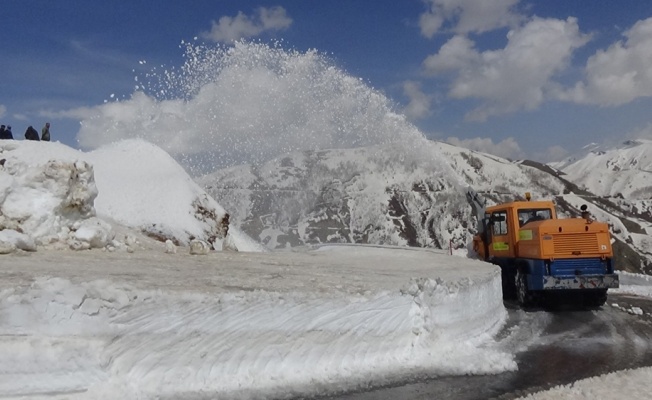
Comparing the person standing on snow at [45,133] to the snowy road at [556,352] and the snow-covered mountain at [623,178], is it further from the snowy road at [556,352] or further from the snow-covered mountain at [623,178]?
the snow-covered mountain at [623,178]

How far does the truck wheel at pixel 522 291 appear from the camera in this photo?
47.0ft

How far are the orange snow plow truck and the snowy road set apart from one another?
2.05 ft

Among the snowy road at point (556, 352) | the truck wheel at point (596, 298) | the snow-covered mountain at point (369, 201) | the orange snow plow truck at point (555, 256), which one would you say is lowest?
the snowy road at point (556, 352)

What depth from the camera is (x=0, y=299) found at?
20.2ft

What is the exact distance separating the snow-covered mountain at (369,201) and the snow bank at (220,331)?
22.1 metres

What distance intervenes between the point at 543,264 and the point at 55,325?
34.3 feet

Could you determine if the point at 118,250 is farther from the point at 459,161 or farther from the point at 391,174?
the point at 459,161

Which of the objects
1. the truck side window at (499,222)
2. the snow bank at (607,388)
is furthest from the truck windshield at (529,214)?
the snow bank at (607,388)

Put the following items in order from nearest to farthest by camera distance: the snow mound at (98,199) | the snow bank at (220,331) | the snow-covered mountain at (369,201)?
the snow bank at (220,331), the snow mound at (98,199), the snow-covered mountain at (369,201)

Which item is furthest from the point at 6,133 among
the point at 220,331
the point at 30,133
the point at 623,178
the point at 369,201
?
the point at 623,178

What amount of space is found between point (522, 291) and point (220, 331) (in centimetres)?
952

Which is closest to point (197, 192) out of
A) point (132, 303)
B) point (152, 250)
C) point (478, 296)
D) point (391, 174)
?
point (152, 250)

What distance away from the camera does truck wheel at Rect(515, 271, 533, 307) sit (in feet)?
47.0


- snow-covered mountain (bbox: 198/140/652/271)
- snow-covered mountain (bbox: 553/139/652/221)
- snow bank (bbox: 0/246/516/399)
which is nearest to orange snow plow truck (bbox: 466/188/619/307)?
snow bank (bbox: 0/246/516/399)
